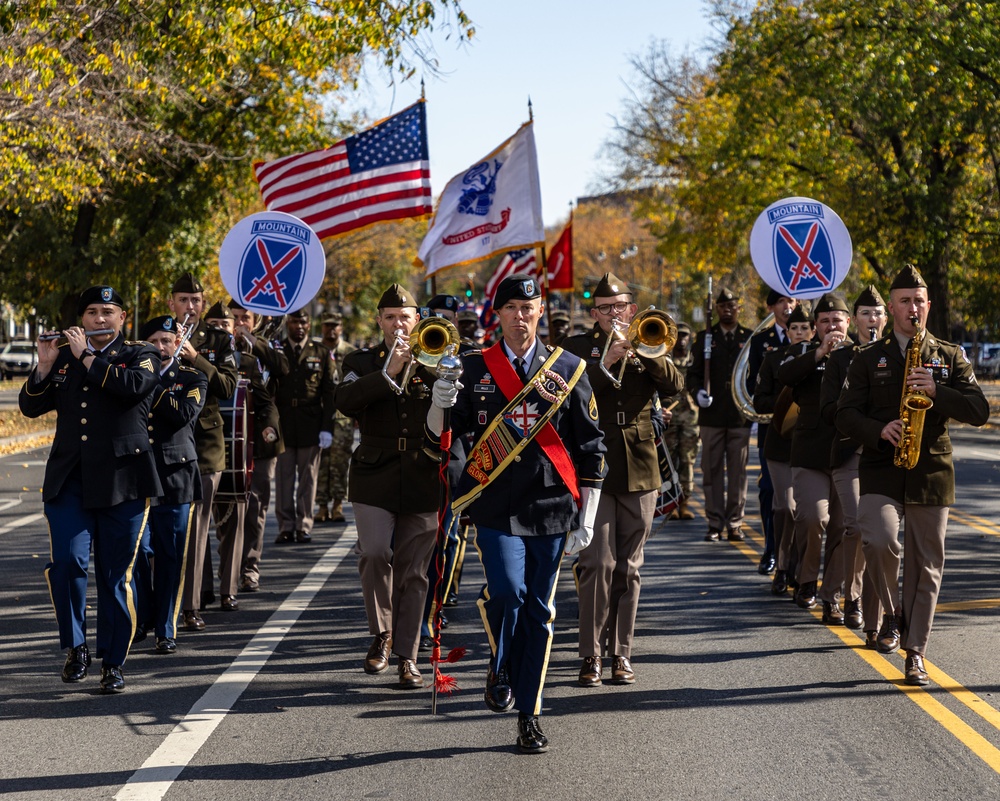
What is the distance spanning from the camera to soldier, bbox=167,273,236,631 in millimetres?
8797

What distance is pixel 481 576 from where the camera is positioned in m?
11.1

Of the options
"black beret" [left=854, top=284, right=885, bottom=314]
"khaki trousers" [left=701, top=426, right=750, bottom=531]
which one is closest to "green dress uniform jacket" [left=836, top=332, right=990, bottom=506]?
"black beret" [left=854, top=284, right=885, bottom=314]

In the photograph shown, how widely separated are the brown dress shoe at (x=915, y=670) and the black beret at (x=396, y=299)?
129 inches

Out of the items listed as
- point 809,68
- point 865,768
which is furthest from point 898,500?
point 809,68

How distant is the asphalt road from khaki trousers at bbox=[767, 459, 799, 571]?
44cm

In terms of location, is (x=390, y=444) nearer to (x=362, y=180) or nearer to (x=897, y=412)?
(x=897, y=412)

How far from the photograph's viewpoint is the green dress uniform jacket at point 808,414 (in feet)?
30.6

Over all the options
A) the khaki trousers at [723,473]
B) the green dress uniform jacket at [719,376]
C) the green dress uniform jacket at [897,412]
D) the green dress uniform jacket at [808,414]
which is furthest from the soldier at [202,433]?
the khaki trousers at [723,473]

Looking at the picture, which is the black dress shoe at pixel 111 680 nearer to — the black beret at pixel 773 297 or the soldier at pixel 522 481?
the soldier at pixel 522 481

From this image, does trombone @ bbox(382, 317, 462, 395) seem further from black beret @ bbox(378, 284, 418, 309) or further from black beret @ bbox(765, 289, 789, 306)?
black beret @ bbox(765, 289, 789, 306)

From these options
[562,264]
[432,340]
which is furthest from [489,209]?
[562,264]

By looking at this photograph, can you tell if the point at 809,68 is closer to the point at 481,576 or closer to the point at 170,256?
the point at 170,256

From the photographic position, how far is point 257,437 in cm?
1088

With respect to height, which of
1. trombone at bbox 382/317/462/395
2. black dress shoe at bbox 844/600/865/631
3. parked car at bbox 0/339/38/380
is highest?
parked car at bbox 0/339/38/380
